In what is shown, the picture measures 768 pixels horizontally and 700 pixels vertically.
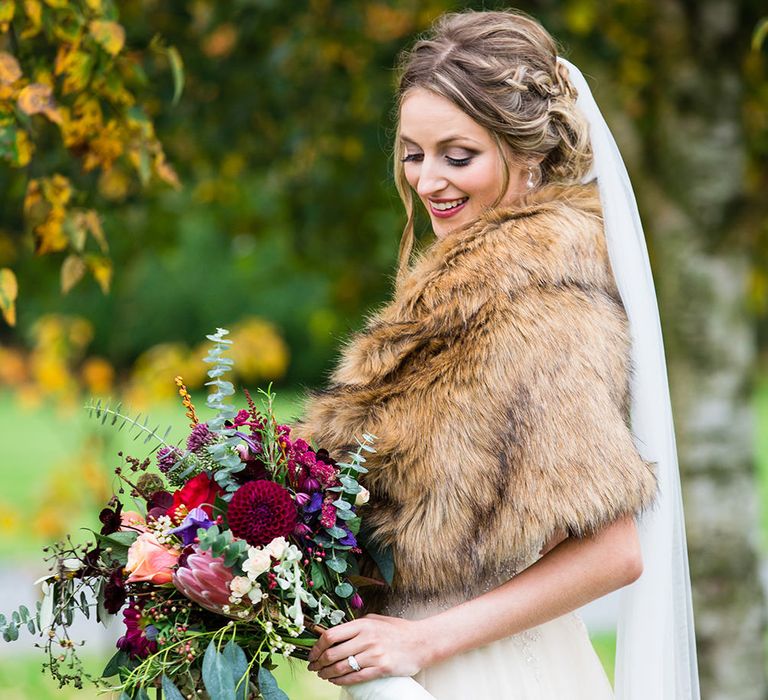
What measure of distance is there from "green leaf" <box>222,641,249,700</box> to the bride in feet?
0.53

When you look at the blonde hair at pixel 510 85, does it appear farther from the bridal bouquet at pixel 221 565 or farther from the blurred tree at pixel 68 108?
the blurred tree at pixel 68 108

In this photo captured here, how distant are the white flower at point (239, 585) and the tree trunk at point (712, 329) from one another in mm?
2898

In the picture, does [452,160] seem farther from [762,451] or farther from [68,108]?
[762,451]

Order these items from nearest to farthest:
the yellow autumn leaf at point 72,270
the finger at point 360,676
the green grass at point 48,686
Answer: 1. the finger at point 360,676
2. the yellow autumn leaf at point 72,270
3. the green grass at point 48,686

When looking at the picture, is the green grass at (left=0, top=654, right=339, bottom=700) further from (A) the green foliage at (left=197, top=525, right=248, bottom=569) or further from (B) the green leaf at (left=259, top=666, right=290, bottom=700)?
(A) the green foliage at (left=197, top=525, right=248, bottom=569)

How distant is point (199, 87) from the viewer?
4773 mm

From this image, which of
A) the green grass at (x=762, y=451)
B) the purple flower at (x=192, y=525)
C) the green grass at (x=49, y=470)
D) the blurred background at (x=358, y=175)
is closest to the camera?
the purple flower at (x=192, y=525)

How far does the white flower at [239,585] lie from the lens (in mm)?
1807

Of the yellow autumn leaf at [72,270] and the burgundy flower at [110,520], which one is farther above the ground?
the yellow autumn leaf at [72,270]

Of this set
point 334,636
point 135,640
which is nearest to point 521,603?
point 334,636

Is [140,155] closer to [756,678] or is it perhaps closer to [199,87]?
[199,87]

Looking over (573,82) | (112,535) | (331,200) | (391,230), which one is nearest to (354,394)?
(112,535)

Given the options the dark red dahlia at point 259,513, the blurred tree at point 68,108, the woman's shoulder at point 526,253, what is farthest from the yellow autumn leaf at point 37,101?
the dark red dahlia at point 259,513

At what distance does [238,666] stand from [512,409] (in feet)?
2.22
